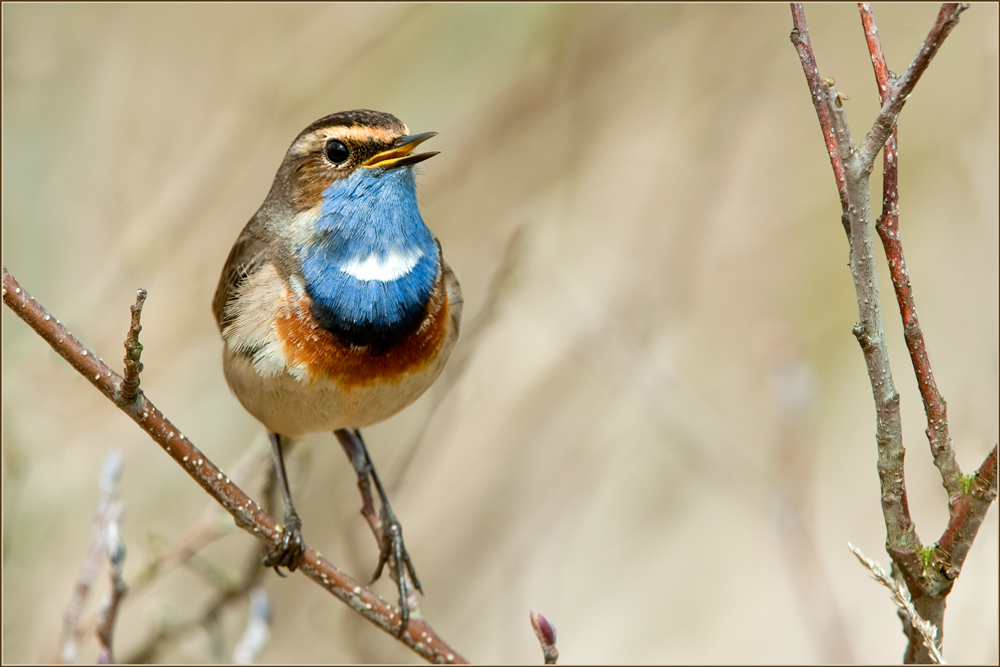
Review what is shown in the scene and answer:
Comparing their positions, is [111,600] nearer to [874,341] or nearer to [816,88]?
[874,341]

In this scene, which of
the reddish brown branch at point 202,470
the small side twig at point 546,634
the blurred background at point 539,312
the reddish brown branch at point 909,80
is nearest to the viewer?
the reddish brown branch at point 909,80

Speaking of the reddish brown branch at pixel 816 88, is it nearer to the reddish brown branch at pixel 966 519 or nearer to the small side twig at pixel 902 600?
the reddish brown branch at pixel 966 519

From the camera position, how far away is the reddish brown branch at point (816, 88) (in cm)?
212

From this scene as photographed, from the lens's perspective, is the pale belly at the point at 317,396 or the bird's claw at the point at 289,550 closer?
the bird's claw at the point at 289,550

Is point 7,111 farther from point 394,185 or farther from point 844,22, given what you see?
point 844,22

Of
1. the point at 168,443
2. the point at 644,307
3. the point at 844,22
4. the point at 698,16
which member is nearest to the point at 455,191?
the point at 644,307

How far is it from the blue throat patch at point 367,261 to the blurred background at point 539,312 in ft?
2.10

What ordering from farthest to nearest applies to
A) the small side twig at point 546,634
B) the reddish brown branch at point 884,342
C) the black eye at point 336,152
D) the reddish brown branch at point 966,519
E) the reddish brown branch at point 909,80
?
the black eye at point 336,152 < the small side twig at point 546,634 < the reddish brown branch at point 966,519 < the reddish brown branch at point 884,342 < the reddish brown branch at point 909,80

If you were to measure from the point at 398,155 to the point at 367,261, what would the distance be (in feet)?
1.41

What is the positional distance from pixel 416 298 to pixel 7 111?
124 inches

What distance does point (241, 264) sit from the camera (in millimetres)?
3961

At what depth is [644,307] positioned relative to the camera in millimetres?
5445

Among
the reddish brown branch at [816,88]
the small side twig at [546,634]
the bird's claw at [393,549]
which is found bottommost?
the bird's claw at [393,549]

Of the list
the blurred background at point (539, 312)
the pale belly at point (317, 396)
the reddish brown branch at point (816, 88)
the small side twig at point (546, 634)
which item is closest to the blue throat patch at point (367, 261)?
the pale belly at point (317, 396)
